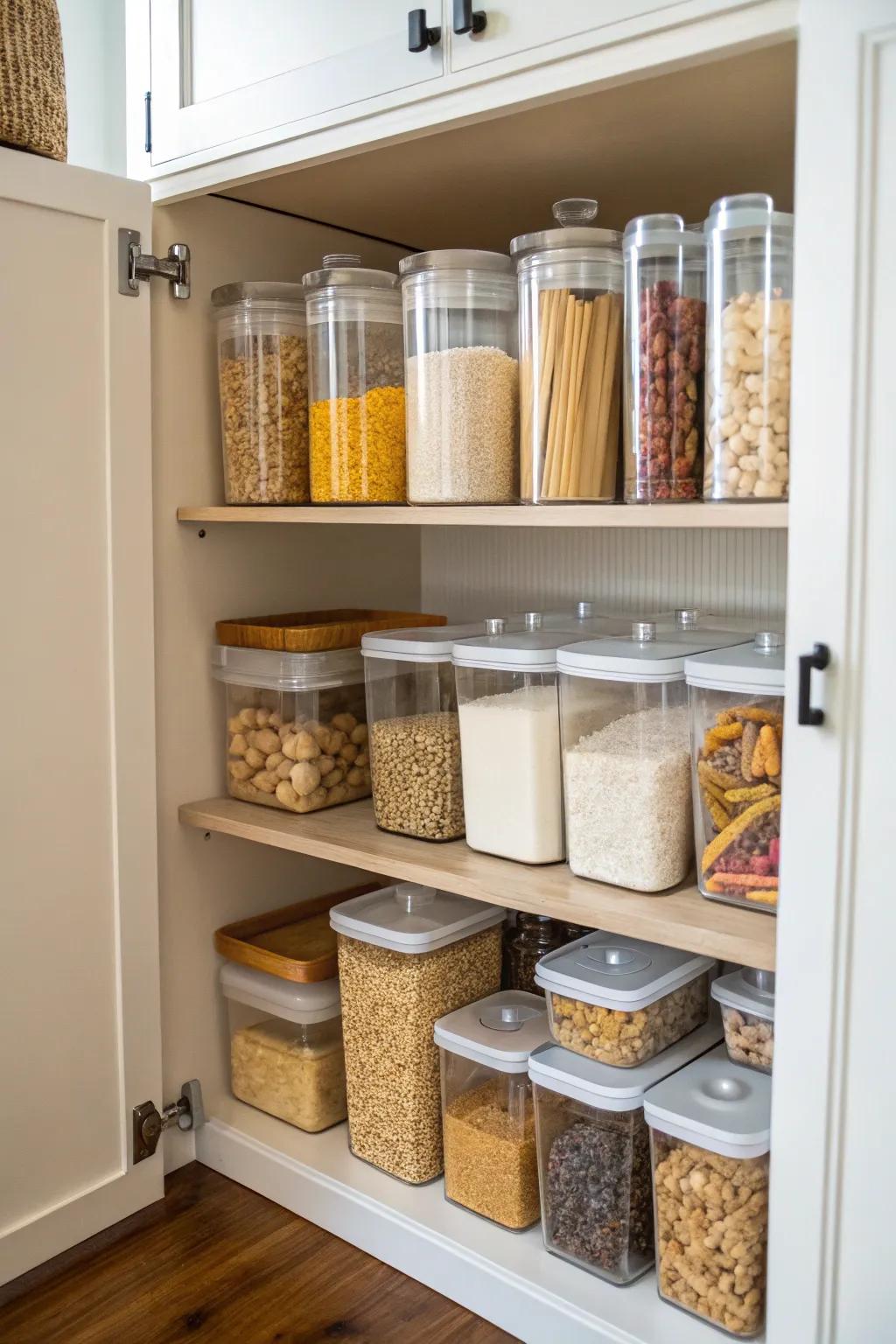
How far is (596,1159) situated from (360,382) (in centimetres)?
97

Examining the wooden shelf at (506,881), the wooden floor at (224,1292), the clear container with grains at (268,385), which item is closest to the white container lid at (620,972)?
the wooden shelf at (506,881)

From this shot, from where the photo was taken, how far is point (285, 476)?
1566 millimetres

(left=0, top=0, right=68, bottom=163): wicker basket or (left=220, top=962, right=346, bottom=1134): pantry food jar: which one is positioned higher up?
(left=0, top=0, right=68, bottom=163): wicker basket

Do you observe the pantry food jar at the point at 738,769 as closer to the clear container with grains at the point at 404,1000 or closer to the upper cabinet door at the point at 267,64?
the clear container with grains at the point at 404,1000

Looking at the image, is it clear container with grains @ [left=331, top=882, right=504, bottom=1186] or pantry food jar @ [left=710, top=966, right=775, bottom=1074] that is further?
clear container with grains @ [left=331, top=882, right=504, bottom=1186]

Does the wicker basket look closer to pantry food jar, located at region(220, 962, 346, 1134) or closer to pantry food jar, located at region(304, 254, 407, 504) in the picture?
pantry food jar, located at region(304, 254, 407, 504)

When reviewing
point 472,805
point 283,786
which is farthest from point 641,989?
point 283,786

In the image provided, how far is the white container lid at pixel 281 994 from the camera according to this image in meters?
1.64

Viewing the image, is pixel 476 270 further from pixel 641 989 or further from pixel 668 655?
pixel 641 989

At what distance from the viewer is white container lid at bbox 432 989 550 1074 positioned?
1388 mm

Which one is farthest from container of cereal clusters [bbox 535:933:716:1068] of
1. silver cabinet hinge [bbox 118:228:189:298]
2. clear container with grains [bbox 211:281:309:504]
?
silver cabinet hinge [bbox 118:228:189:298]

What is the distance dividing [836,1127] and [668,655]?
48cm

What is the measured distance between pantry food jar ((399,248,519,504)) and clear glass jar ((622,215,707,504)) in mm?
207

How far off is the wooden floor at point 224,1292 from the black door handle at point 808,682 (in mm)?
822
